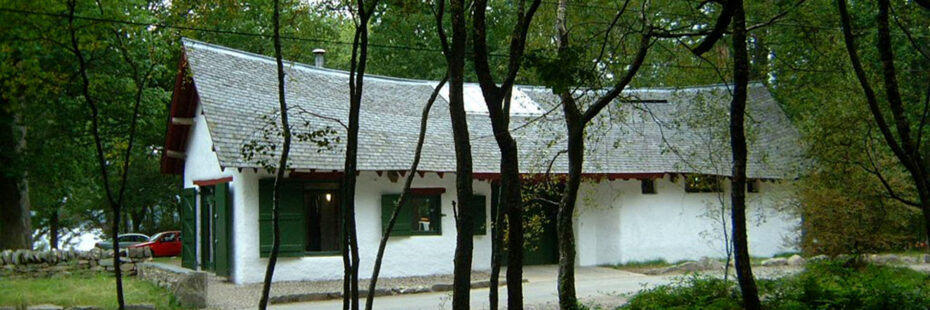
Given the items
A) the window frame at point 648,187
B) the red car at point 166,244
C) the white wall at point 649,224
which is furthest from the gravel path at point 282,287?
the red car at point 166,244

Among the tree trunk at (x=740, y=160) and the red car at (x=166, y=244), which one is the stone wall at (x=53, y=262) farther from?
the tree trunk at (x=740, y=160)

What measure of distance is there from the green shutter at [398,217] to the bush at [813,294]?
6.69m

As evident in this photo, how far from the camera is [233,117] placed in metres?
17.1

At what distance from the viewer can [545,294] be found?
14.7 meters

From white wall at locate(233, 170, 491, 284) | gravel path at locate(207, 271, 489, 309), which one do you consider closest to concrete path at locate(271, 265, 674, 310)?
gravel path at locate(207, 271, 489, 309)

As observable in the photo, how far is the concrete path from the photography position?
44.2ft

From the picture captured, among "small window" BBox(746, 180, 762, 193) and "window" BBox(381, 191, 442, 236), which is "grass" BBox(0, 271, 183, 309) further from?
"small window" BBox(746, 180, 762, 193)

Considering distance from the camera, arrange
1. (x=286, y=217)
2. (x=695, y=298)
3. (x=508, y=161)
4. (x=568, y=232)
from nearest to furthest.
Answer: (x=508, y=161)
(x=568, y=232)
(x=695, y=298)
(x=286, y=217)

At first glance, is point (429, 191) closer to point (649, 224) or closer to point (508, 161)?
point (649, 224)

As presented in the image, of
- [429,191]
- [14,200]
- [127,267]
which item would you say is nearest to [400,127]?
[429,191]

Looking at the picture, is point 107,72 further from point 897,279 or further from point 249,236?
point 897,279

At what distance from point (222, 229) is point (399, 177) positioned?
397 centimetres

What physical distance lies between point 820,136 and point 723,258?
7.04 meters

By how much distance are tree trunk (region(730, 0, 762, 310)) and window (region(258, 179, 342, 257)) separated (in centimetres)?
979
